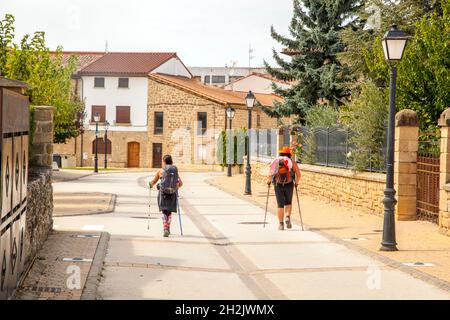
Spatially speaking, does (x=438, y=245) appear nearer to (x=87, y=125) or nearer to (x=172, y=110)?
(x=172, y=110)

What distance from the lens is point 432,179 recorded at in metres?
16.2

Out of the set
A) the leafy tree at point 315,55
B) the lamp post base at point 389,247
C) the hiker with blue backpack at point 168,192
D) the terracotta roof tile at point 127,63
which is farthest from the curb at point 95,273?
the terracotta roof tile at point 127,63

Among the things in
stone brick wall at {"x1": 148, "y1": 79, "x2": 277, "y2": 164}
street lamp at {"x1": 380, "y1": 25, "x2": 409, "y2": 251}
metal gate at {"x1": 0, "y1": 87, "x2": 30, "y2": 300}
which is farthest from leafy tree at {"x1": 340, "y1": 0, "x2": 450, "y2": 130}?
stone brick wall at {"x1": 148, "y1": 79, "x2": 277, "y2": 164}

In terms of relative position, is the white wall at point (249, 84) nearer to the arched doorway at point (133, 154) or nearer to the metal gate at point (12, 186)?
the arched doorway at point (133, 154)

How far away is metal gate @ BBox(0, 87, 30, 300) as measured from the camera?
669 cm

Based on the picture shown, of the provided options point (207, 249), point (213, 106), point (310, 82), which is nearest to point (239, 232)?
point (207, 249)

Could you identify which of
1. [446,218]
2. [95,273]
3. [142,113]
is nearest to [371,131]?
[446,218]

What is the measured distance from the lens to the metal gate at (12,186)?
22.0ft

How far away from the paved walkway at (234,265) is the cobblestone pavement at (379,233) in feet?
1.58

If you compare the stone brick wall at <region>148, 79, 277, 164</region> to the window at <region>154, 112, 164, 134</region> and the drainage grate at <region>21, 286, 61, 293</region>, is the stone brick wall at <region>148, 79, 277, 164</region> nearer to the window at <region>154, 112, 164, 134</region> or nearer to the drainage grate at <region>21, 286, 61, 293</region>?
→ the window at <region>154, 112, 164, 134</region>

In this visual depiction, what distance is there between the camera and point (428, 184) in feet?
53.9

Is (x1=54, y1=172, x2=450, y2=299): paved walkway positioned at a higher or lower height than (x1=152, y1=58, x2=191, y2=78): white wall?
lower

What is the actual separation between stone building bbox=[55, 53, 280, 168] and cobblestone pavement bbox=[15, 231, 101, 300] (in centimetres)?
4653
